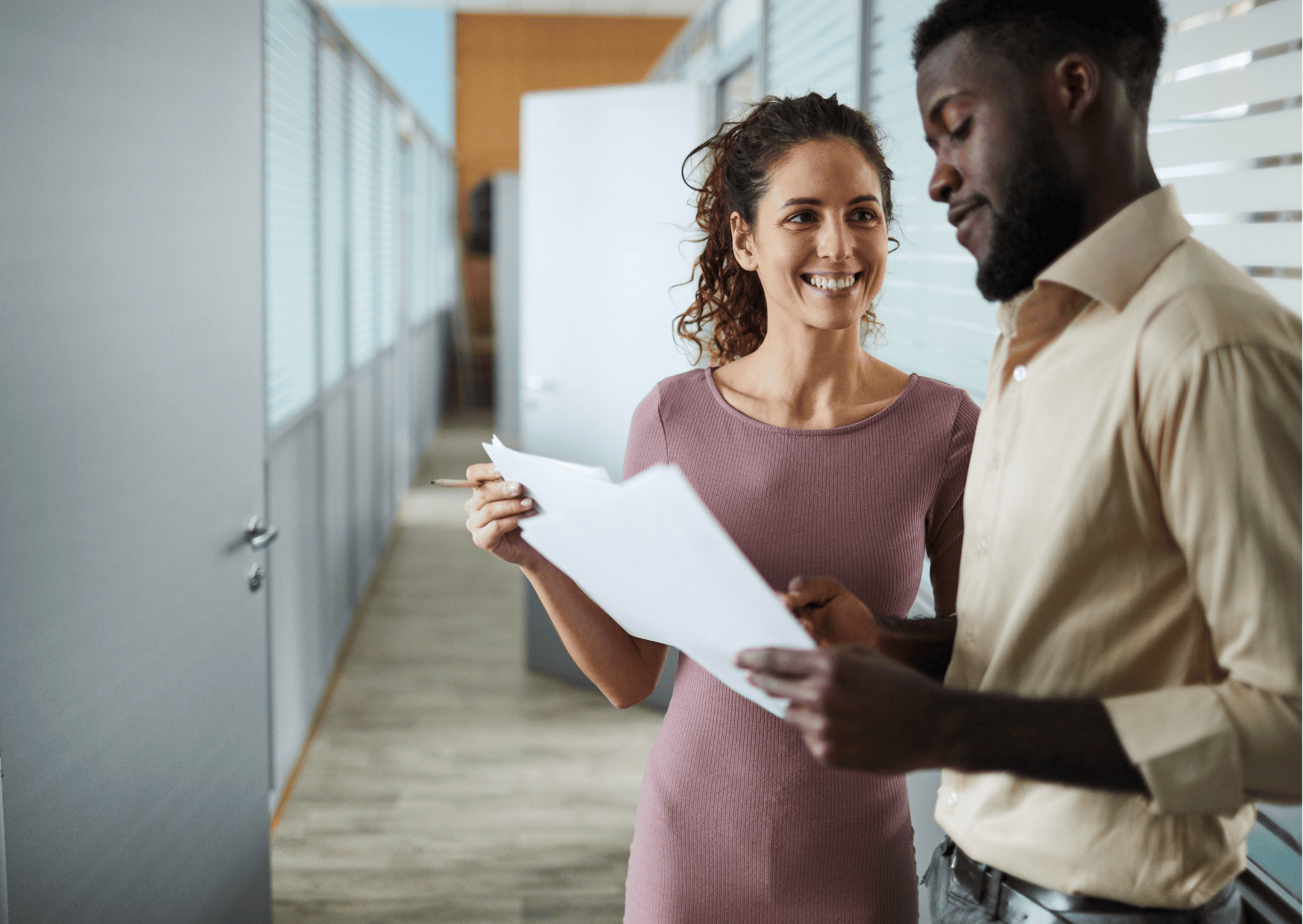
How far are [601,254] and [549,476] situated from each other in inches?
105

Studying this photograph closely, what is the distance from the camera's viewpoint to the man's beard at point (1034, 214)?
2.23ft

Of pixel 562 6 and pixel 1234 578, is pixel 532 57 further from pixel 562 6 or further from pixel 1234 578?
pixel 1234 578

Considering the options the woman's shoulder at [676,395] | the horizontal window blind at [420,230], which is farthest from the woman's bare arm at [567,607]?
the horizontal window blind at [420,230]

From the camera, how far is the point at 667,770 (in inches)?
46.5

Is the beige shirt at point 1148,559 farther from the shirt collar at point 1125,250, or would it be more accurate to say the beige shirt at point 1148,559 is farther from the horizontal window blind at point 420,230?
the horizontal window blind at point 420,230

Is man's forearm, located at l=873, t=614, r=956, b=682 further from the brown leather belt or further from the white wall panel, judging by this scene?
the white wall panel

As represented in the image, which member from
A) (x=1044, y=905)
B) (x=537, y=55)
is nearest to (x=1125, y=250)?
(x=1044, y=905)

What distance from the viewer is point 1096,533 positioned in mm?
654

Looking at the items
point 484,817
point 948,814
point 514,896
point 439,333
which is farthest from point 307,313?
point 439,333

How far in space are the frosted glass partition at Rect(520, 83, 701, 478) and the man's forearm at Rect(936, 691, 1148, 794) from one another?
2759 millimetres

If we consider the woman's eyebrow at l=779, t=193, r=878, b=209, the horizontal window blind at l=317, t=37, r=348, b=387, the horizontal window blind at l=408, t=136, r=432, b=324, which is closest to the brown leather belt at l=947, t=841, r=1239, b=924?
the woman's eyebrow at l=779, t=193, r=878, b=209

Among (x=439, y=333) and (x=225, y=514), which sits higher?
(x=439, y=333)

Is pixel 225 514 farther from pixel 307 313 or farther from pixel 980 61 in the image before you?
pixel 307 313

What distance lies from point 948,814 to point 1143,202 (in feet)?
1.65
